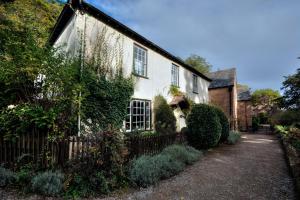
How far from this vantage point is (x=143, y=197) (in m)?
5.01

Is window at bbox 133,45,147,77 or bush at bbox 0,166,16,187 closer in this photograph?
bush at bbox 0,166,16,187

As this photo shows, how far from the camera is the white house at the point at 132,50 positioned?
902 centimetres

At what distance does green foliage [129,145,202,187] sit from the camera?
5.76 m

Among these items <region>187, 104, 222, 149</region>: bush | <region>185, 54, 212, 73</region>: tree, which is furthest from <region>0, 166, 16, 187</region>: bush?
<region>185, 54, 212, 73</region>: tree

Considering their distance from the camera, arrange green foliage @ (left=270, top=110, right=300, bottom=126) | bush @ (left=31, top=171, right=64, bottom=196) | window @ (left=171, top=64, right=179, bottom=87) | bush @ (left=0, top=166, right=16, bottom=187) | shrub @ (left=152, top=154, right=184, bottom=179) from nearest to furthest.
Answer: bush @ (left=31, top=171, right=64, bottom=196) < bush @ (left=0, top=166, right=16, bottom=187) < shrub @ (left=152, top=154, right=184, bottom=179) < window @ (left=171, top=64, right=179, bottom=87) < green foliage @ (left=270, top=110, right=300, bottom=126)

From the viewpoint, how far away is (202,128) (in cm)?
1078

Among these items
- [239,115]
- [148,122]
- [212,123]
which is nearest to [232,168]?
[212,123]

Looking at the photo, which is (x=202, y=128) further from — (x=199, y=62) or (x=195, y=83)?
(x=199, y=62)

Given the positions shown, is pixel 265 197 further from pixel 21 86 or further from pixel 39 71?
pixel 21 86

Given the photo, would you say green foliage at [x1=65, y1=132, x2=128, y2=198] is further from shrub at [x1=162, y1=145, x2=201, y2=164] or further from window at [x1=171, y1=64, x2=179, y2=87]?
window at [x1=171, y1=64, x2=179, y2=87]

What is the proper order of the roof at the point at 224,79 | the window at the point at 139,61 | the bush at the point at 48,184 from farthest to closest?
the roof at the point at 224,79, the window at the point at 139,61, the bush at the point at 48,184

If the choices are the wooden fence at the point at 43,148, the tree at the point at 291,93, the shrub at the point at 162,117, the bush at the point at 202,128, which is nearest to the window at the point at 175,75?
the shrub at the point at 162,117

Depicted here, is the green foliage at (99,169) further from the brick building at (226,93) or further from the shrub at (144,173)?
the brick building at (226,93)

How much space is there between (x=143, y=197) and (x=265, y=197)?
10.7 feet
